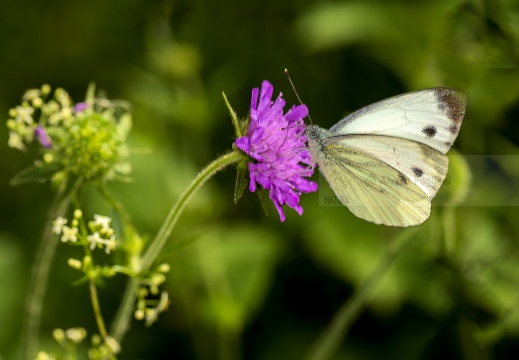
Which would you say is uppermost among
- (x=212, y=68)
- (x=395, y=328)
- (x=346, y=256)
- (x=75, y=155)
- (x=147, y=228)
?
(x=75, y=155)

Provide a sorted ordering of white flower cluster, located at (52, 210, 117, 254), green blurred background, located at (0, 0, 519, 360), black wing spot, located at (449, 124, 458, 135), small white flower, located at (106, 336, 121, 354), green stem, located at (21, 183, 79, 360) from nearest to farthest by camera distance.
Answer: white flower cluster, located at (52, 210, 117, 254), small white flower, located at (106, 336, 121, 354), green stem, located at (21, 183, 79, 360), black wing spot, located at (449, 124, 458, 135), green blurred background, located at (0, 0, 519, 360)

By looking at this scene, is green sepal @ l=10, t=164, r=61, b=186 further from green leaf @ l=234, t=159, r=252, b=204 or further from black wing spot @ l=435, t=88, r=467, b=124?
black wing spot @ l=435, t=88, r=467, b=124

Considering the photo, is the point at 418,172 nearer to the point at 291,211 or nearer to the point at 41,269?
the point at 41,269

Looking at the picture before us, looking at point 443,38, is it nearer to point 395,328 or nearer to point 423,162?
point 423,162

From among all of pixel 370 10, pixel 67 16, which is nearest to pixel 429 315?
pixel 370 10

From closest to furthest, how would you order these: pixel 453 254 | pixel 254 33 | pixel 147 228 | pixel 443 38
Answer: pixel 453 254 → pixel 443 38 → pixel 147 228 → pixel 254 33

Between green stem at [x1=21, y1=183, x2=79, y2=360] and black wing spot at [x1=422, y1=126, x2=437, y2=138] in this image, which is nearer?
green stem at [x1=21, y1=183, x2=79, y2=360]

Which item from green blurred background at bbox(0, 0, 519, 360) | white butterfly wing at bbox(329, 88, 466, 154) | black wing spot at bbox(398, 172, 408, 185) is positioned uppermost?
white butterfly wing at bbox(329, 88, 466, 154)

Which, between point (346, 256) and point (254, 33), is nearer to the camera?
point (346, 256)

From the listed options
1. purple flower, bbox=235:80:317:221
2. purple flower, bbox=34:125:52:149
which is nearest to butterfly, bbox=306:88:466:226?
purple flower, bbox=235:80:317:221
